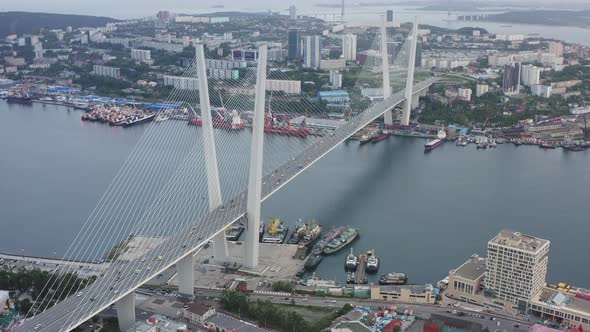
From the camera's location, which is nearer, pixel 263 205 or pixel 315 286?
pixel 315 286

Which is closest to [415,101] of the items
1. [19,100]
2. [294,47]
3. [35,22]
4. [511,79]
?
[511,79]

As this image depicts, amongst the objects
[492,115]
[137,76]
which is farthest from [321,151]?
[137,76]

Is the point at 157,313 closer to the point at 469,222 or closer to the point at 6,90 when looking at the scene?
the point at 469,222

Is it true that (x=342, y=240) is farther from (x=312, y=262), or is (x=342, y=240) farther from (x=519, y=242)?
(x=519, y=242)

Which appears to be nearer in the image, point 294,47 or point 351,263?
point 351,263

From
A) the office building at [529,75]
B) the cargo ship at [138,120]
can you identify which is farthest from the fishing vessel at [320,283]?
the office building at [529,75]

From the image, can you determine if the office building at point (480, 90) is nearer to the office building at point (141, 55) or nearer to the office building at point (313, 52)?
the office building at point (313, 52)
